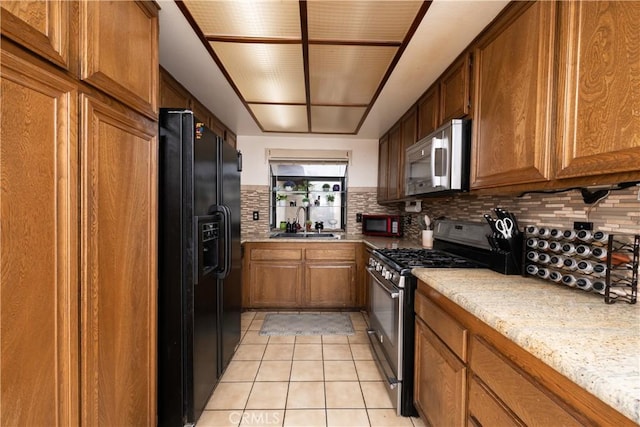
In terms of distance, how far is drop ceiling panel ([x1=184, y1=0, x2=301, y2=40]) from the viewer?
135 centimetres

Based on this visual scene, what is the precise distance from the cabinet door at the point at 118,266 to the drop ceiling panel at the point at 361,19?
947 millimetres

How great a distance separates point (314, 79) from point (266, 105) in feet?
2.31

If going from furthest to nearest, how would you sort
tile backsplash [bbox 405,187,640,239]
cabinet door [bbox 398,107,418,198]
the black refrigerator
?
cabinet door [bbox 398,107,418,198] < the black refrigerator < tile backsplash [bbox 405,187,640,239]

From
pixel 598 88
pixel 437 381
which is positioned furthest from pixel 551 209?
pixel 437 381

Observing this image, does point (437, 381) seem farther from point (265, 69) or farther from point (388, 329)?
point (265, 69)

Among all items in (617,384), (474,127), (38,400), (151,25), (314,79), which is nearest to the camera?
(617,384)

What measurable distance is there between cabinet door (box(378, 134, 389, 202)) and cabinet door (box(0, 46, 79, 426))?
296 cm

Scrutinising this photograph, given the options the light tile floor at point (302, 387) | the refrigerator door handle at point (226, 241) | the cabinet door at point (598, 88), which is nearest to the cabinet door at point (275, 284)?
the light tile floor at point (302, 387)

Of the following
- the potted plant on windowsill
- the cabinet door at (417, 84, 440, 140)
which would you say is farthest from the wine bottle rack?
the potted plant on windowsill

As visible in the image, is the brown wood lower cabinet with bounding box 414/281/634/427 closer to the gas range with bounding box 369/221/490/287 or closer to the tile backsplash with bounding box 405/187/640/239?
→ the gas range with bounding box 369/221/490/287

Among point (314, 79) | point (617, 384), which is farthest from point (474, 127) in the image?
point (617, 384)

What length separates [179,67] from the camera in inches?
77.1

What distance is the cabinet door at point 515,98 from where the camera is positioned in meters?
1.15

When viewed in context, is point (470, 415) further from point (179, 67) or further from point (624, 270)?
point (179, 67)
